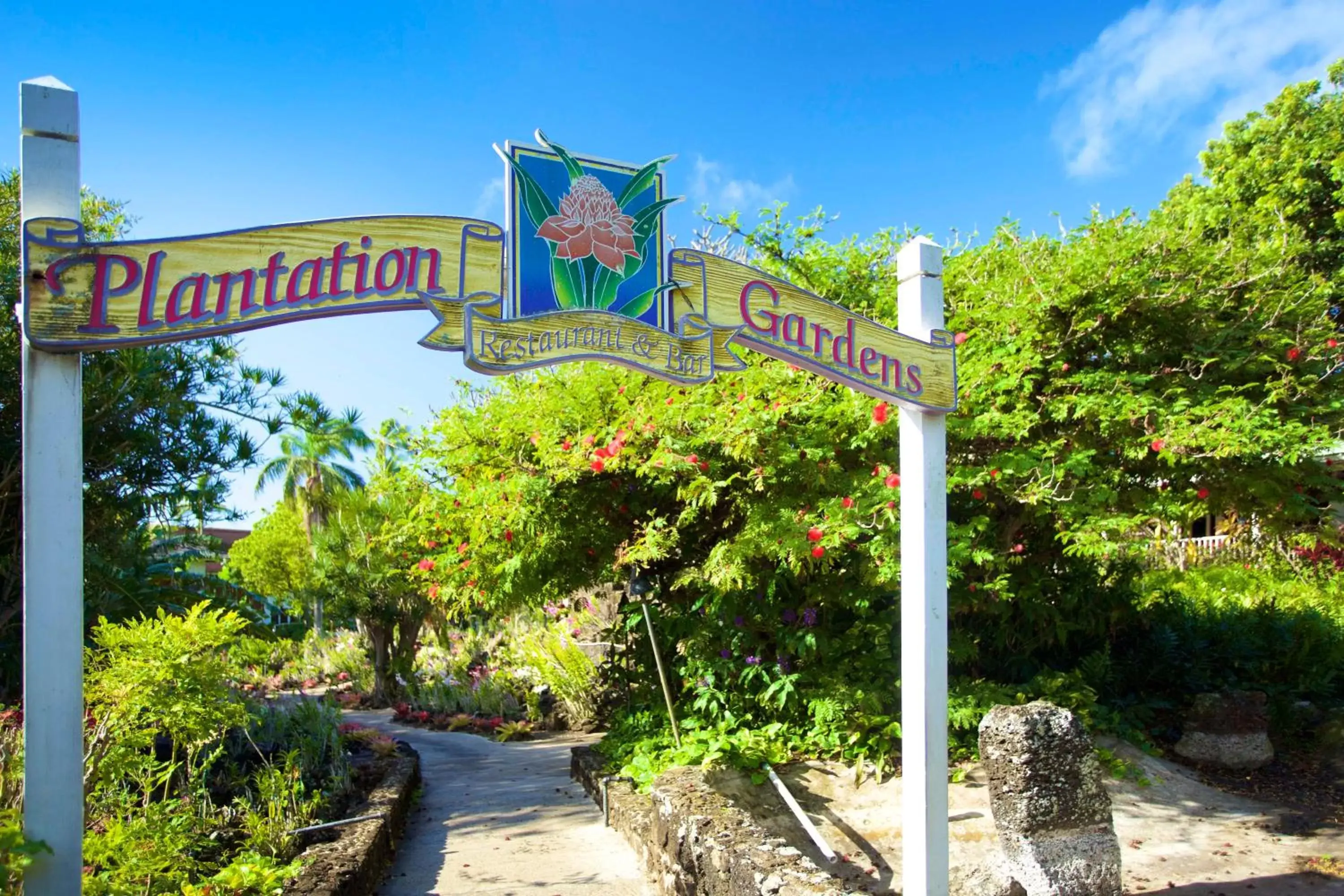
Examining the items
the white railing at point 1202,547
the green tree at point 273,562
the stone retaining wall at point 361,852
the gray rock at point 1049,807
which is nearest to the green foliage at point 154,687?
the stone retaining wall at point 361,852

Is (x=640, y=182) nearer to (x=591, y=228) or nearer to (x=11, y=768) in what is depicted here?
(x=591, y=228)

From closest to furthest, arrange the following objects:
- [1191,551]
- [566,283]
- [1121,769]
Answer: [566,283] < [1121,769] < [1191,551]

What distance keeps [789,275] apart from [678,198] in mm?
3035

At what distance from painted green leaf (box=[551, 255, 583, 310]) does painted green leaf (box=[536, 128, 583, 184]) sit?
13.5 inches

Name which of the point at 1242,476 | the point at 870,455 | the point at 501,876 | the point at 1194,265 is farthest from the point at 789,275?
the point at 501,876

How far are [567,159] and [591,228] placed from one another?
0.31 meters

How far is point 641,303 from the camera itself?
4.21 metres

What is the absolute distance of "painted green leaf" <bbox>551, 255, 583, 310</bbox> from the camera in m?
4.06

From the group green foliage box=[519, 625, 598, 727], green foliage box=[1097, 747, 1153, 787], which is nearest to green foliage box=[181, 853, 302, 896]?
green foliage box=[1097, 747, 1153, 787]

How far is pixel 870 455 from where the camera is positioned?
6.77m

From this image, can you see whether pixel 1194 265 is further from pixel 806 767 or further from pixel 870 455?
pixel 806 767

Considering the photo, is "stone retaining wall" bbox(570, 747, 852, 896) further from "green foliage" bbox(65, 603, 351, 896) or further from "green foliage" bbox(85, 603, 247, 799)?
"green foliage" bbox(85, 603, 247, 799)

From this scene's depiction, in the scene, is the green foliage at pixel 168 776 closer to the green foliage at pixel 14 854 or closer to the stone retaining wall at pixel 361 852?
the stone retaining wall at pixel 361 852

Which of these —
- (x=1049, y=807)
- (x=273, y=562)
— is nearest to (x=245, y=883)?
(x=1049, y=807)
